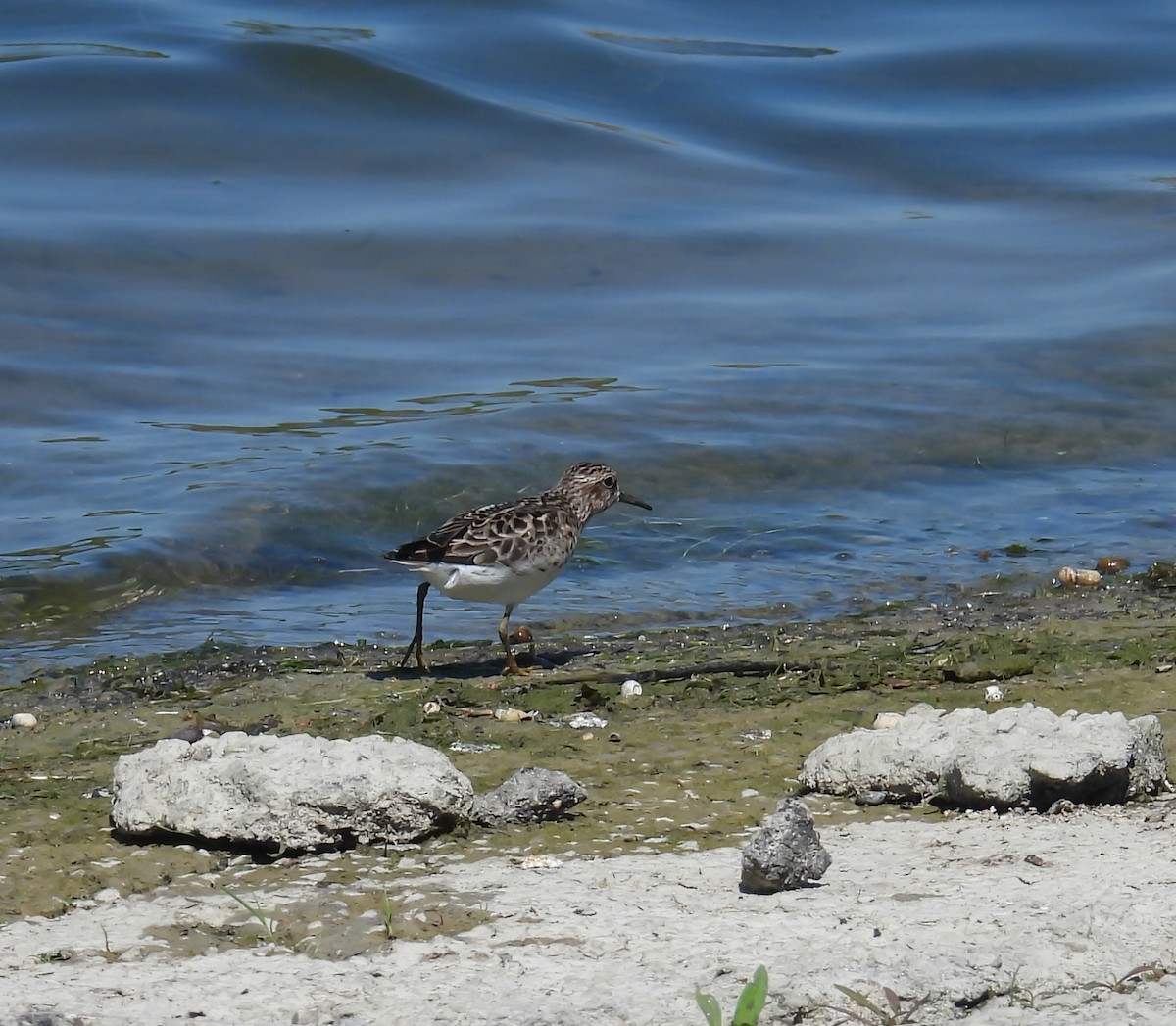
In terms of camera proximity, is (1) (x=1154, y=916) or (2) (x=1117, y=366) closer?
(1) (x=1154, y=916)

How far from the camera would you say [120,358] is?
12.7 metres

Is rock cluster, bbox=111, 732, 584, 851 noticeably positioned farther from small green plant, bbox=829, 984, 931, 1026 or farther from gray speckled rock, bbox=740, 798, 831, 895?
small green plant, bbox=829, 984, 931, 1026

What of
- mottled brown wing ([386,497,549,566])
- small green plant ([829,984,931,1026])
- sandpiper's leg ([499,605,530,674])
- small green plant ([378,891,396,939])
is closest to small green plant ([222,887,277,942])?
small green plant ([378,891,396,939])

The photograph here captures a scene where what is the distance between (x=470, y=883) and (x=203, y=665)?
3.40m

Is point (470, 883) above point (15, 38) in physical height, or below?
below

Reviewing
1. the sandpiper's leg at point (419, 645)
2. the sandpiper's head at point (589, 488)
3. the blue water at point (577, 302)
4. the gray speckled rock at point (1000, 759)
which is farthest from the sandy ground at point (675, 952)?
the sandpiper's head at point (589, 488)

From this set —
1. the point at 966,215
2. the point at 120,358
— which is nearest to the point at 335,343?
the point at 120,358

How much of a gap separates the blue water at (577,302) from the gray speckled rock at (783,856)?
4.20 meters

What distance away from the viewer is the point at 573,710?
19.9ft

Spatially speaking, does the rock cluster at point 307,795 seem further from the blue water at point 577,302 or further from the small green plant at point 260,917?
the blue water at point 577,302

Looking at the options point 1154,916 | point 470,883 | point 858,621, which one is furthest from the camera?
point 858,621

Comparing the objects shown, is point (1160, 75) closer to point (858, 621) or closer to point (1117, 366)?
point (1117, 366)

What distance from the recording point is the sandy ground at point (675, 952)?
11.1 ft

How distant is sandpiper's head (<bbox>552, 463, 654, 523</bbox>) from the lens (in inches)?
329
